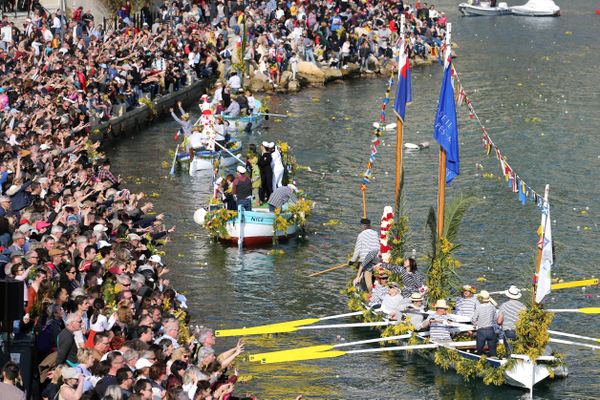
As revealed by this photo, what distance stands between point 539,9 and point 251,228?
6866 centimetres

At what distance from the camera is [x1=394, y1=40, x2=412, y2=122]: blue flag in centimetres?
3306

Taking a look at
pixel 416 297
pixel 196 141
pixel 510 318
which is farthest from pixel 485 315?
pixel 196 141

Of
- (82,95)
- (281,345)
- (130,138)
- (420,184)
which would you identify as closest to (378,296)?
(281,345)

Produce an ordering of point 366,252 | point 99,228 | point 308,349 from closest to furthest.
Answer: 1. point 99,228
2. point 308,349
3. point 366,252

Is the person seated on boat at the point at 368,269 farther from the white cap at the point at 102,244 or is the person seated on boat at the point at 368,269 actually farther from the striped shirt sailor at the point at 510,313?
the white cap at the point at 102,244

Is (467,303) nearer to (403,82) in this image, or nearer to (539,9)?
(403,82)

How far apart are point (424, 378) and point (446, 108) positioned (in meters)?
6.45

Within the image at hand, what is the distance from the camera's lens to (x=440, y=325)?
27.9 meters

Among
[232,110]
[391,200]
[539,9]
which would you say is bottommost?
[391,200]

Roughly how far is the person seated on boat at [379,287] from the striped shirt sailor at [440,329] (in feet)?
7.90

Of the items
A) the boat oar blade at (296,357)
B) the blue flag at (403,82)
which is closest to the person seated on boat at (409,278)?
the boat oar blade at (296,357)

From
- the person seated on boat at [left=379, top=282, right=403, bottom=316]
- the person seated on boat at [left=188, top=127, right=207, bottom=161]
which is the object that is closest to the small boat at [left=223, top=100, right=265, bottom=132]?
the person seated on boat at [left=188, top=127, right=207, bottom=161]

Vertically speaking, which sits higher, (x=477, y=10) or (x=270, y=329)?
(x=477, y=10)

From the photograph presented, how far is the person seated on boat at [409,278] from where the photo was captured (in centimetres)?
3009
